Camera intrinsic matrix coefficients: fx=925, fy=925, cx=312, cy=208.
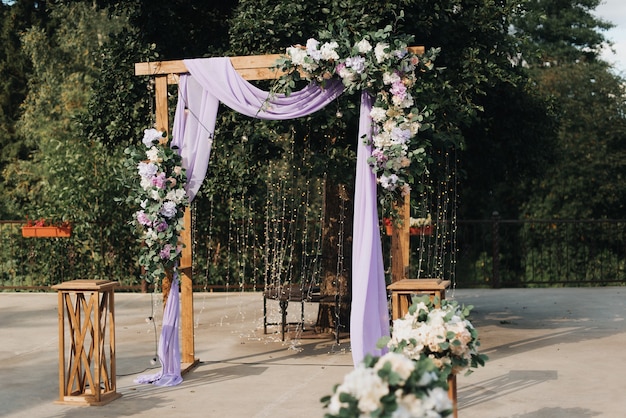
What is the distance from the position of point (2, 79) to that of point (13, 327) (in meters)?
14.7

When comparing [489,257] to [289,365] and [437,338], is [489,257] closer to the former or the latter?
[289,365]

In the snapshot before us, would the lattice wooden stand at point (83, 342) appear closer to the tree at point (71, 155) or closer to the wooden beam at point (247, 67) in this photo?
the tree at point (71, 155)

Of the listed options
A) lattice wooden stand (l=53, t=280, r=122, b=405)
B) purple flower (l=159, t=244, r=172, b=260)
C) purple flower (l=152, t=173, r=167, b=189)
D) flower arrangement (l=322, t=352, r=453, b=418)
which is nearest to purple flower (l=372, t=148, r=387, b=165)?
purple flower (l=152, t=173, r=167, b=189)

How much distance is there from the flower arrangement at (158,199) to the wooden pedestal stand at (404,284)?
6.48ft

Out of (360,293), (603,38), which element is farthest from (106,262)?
(603,38)

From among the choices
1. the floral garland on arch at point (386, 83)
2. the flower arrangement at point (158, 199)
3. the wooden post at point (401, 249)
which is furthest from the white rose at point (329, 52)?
the flower arrangement at point (158, 199)

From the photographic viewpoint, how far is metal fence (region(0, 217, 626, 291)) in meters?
16.1

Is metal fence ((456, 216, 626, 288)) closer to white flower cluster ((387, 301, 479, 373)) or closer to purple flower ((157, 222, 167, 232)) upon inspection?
purple flower ((157, 222, 167, 232))

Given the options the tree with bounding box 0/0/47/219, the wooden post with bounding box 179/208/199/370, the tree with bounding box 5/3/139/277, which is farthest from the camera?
the tree with bounding box 0/0/47/219

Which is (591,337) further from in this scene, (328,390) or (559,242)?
(559,242)

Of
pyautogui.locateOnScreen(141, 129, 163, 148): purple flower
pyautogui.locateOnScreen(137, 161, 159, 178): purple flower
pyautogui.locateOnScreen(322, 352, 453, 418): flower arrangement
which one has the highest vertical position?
pyautogui.locateOnScreen(141, 129, 163, 148): purple flower

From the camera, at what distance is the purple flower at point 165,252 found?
8.35 m

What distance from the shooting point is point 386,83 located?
7930mm

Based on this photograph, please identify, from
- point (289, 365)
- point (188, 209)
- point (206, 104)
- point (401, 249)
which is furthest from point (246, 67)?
point (289, 365)
